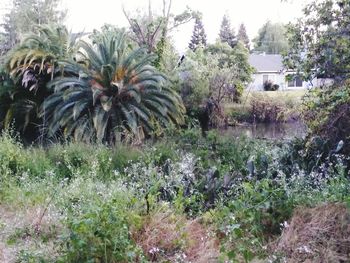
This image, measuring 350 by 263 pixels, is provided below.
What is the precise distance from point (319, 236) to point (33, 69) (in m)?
10.4

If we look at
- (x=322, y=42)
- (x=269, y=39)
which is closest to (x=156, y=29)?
(x=322, y=42)

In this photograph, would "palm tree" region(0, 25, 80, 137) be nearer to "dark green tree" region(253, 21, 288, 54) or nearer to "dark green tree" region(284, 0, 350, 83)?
"dark green tree" region(284, 0, 350, 83)

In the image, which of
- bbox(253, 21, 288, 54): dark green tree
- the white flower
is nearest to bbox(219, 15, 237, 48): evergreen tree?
bbox(253, 21, 288, 54): dark green tree

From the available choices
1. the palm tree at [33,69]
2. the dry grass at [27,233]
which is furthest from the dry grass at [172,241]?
the palm tree at [33,69]

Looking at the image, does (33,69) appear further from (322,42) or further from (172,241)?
(172,241)

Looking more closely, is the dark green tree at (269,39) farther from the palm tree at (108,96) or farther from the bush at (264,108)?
the palm tree at (108,96)

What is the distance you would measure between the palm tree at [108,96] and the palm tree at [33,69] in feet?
2.41

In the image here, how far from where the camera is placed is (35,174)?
6.12 metres

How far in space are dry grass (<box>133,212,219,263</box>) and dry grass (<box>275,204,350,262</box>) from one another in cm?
45

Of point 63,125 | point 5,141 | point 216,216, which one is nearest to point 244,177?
point 216,216

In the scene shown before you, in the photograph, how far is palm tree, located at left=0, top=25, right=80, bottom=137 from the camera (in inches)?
459

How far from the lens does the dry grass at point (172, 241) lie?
2.69 meters

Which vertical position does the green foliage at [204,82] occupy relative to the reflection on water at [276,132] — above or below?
above

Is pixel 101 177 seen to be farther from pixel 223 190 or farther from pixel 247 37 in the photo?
pixel 247 37
